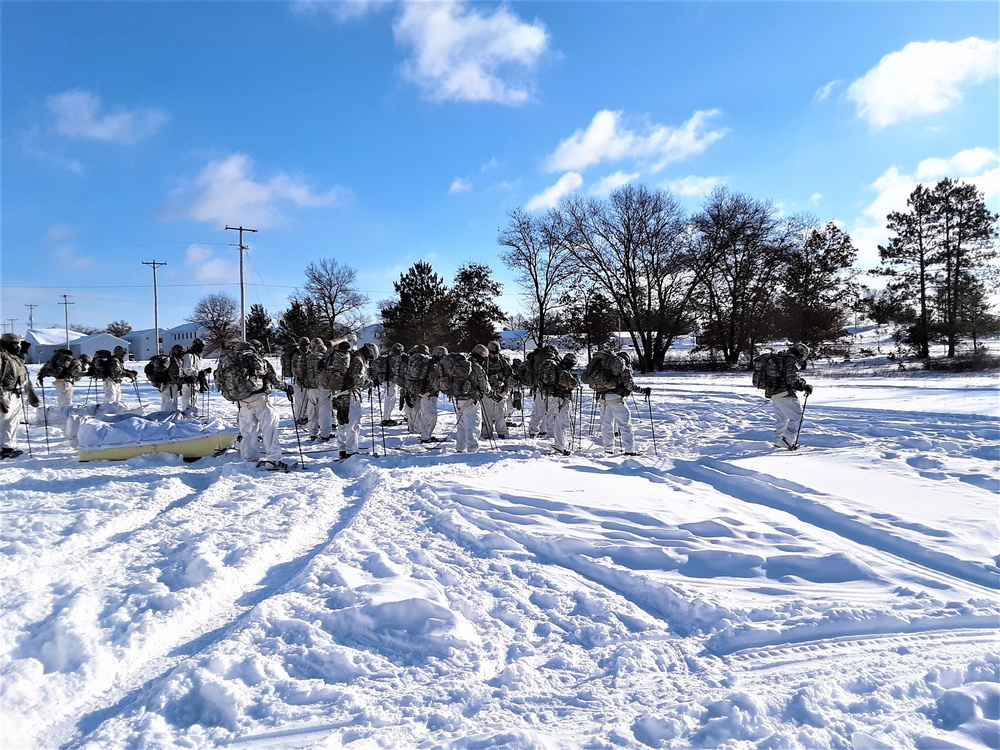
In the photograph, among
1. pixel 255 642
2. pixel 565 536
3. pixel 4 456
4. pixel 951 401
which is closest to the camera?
pixel 255 642

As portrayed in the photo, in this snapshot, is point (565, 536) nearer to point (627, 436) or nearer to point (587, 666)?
point (587, 666)

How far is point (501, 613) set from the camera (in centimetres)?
352

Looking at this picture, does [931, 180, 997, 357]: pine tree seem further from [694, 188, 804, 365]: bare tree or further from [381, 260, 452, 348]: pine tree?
[381, 260, 452, 348]: pine tree

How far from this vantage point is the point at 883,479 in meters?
6.86

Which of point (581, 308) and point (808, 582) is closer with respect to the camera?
point (808, 582)

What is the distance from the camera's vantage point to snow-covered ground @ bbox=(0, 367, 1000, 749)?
2504 mm

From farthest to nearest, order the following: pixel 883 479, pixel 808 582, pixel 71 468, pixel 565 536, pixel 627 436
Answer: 1. pixel 627 436
2. pixel 71 468
3. pixel 883 479
4. pixel 565 536
5. pixel 808 582

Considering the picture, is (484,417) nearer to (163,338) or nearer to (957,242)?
(957,242)

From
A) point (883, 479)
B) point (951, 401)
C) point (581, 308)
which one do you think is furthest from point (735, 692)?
point (581, 308)

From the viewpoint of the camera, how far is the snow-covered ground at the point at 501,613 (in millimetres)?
2504

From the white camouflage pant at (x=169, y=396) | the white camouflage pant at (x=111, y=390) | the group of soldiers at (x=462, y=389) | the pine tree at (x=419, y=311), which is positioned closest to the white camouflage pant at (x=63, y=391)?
the white camouflage pant at (x=111, y=390)

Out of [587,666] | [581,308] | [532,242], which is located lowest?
[587,666]

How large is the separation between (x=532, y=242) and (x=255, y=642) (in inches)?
1674

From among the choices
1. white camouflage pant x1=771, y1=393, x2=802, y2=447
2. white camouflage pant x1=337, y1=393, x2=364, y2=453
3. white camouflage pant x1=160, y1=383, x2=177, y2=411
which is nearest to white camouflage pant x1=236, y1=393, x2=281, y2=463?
white camouflage pant x1=337, y1=393, x2=364, y2=453
